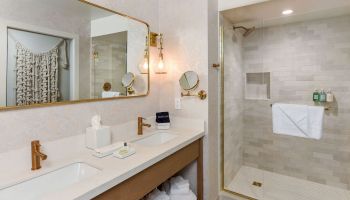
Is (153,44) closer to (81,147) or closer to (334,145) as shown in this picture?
(81,147)

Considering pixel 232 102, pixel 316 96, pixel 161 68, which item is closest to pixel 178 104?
pixel 161 68

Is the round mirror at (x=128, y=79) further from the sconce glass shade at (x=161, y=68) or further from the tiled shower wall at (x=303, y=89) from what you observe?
the tiled shower wall at (x=303, y=89)

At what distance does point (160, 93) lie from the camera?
7.23ft

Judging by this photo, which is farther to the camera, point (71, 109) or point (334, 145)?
point (334, 145)

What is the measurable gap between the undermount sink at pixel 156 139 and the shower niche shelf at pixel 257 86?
52.1 inches

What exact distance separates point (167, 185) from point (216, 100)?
970 millimetres

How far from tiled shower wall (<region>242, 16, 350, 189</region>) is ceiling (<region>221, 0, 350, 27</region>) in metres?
0.11

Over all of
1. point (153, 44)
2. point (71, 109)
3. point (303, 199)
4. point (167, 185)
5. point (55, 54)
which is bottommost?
point (303, 199)

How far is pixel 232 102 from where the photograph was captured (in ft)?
8.18

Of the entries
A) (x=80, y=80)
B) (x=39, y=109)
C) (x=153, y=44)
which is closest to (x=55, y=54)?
(x=80, y=80)

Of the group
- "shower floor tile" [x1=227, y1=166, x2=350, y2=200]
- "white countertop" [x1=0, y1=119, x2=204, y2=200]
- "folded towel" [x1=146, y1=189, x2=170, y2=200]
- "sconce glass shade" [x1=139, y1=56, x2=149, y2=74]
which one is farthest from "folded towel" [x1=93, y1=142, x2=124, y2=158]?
"shower floor tile" [x1=227, y1=166, x2=350, y2=200]

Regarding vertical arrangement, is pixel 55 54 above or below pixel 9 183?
above

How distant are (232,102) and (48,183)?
6.62 feet

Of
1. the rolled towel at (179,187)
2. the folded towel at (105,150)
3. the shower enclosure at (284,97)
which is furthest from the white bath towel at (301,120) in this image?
the folded towel at (105,150)
